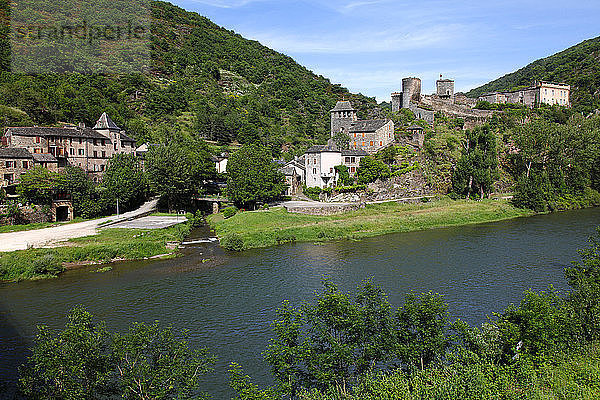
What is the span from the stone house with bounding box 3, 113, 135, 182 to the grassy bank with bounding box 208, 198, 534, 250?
64.7ft

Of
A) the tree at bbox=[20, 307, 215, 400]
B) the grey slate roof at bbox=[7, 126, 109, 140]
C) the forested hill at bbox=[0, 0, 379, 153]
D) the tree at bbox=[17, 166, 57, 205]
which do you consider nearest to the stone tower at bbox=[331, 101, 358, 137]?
the forested hill at bbox=[0, 0, 379, 153]

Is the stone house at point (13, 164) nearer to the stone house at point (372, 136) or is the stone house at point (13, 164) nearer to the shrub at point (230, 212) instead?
the shrub at point (230, 212)

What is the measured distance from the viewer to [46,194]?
45969 mm

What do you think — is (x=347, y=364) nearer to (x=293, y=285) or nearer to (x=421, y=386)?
(x=421, y=386)

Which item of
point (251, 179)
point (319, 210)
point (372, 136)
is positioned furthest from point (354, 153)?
point (251, 179)

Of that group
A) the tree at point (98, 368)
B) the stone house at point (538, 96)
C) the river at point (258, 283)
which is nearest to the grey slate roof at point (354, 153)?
the river at point (258, 283)

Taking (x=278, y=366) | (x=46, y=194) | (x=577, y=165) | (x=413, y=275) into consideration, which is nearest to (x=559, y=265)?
(x=413, y=275)

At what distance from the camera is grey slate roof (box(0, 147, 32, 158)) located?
4716 cm

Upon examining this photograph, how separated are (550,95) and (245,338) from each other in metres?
97.0

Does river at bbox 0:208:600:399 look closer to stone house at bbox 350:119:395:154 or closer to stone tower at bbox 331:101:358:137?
stone house at bbox 350:119:395:154

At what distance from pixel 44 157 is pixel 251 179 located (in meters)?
26.3

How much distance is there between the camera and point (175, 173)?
52906 mm

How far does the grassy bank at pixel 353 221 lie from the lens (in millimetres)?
44312

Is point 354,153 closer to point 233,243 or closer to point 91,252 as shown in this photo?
point 233,243
